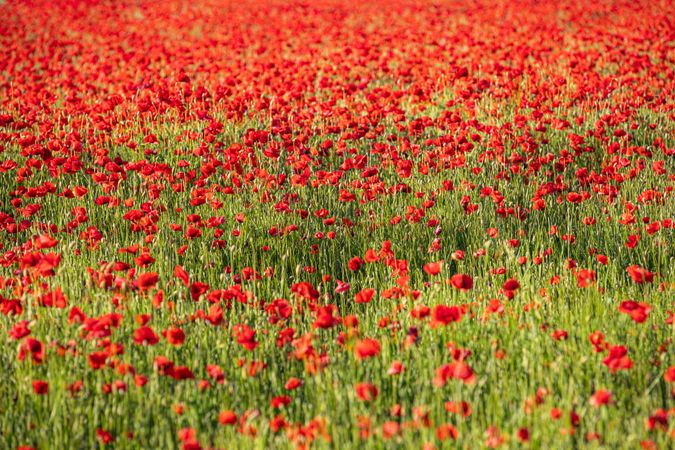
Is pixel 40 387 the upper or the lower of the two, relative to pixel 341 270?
upper

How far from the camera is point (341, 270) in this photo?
13.9 feet

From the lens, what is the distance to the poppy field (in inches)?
101

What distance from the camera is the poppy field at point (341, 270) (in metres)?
2.58

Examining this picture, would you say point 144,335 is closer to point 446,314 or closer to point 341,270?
point 446,314

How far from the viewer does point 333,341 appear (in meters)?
3.12

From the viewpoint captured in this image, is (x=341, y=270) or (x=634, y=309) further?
(x=341, y=270)

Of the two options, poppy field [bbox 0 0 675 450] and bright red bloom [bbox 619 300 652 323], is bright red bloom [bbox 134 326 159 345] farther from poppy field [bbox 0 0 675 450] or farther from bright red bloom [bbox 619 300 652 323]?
bright red bloom [bbox 619 300 652 323]

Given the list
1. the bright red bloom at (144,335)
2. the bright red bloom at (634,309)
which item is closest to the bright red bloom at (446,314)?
the bright red bloom at (634,309)

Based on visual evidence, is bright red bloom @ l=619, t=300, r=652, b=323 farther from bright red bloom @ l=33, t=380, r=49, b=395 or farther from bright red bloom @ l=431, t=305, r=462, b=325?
bright red bloom @ l=33, t=380, r=49, b=395

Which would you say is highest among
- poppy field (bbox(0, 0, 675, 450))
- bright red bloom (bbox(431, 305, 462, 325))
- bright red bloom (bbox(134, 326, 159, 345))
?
bright red bloom (bbox(431, 305, 462, 325))

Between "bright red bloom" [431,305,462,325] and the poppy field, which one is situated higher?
"bright red bloom" [431,305,462,325]

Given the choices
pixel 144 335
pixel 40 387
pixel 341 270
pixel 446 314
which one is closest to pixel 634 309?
pixel 446 314

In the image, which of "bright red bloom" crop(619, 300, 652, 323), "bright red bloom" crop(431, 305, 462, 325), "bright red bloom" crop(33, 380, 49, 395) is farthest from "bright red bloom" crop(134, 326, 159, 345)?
"bright red bloom" crop(619, 300, 652, 323)

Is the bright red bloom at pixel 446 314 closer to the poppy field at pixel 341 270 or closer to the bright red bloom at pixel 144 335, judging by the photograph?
the poppy field at pixel 341 270
